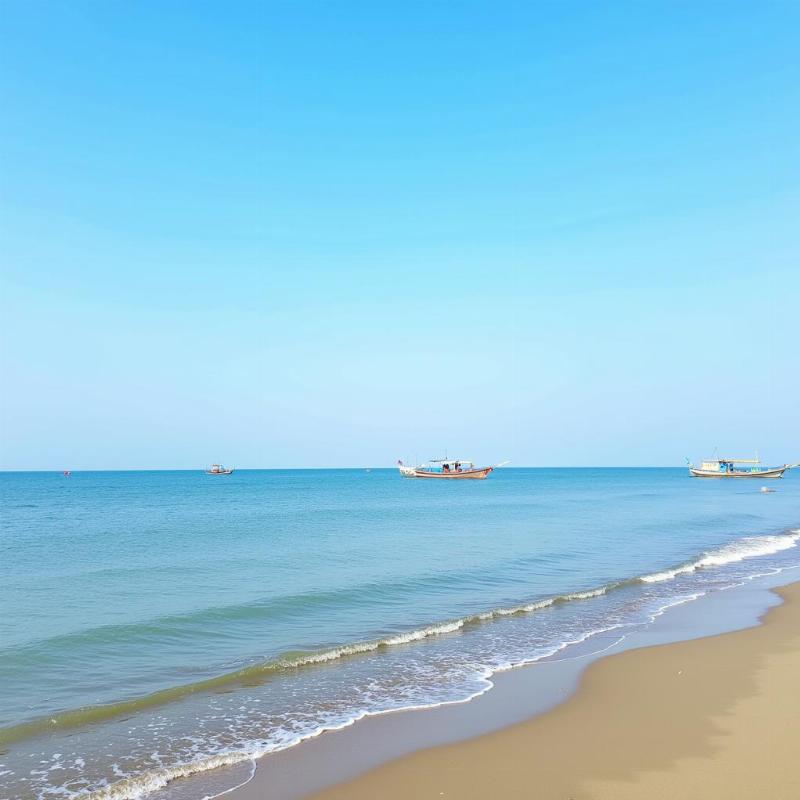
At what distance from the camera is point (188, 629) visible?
14250 millimetres

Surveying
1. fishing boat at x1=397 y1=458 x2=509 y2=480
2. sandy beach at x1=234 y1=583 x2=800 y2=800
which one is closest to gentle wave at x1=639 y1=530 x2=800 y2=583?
sandy beach at x1=234 y1=583 x2=800 y2=800

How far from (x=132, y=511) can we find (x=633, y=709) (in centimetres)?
5075

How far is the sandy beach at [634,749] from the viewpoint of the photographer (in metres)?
6.82

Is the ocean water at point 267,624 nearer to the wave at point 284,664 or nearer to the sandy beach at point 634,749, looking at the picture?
the wave at point 284,664

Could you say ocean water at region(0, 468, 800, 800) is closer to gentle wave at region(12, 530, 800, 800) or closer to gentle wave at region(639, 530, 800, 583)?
gentle wave at region(12, 530, 800, 800)

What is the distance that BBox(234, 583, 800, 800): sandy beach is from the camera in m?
6.82

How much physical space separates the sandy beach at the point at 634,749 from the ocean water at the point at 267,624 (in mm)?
1811

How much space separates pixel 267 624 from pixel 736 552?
22.1 metres

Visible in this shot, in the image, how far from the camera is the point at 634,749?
308 inches

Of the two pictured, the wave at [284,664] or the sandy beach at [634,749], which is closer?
the sandy beach at [634,749]

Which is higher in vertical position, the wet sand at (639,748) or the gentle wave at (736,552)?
the wet sand at (639,748)

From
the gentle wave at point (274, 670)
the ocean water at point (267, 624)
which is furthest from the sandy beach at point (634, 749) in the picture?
the ocean water at point (267, 624)

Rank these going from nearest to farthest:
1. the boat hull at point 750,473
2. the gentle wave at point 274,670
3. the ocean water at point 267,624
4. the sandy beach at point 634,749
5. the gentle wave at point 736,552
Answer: the sandy beach at point 634,749 → the gentle wave at point 274,670 → the ocean water at point 267,624 → the gentle wave at point 736,552 → the boat hull at point 750,473

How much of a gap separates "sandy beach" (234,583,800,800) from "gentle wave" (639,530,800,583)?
11.4 meters
